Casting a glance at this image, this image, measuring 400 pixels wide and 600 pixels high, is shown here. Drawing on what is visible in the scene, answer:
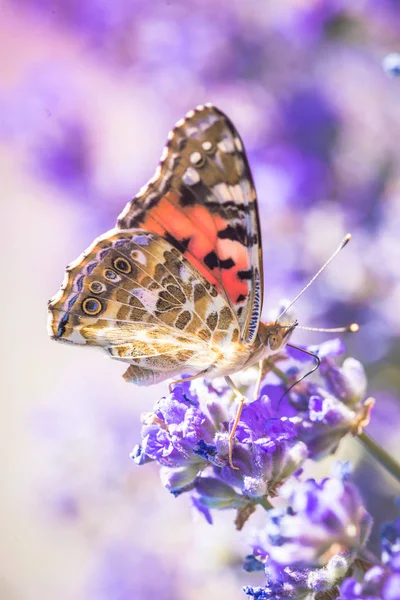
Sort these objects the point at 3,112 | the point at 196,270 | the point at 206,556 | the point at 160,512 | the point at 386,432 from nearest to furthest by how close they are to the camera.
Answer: the point at 196,270 → the point at 386,432 → the point at 206,556 → the point at 160,512 → the point at 3,112

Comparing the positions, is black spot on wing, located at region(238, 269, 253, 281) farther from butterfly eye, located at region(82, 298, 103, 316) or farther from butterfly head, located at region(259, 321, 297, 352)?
butterfly eye, located at region(82, 298, 103, 316)

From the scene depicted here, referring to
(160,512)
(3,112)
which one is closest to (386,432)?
(160,512)

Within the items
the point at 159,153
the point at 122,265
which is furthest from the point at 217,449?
the point at 159,153

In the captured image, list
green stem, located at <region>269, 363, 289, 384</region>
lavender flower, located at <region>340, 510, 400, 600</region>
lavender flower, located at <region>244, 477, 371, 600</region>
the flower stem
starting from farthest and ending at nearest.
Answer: green stem, located at <region>269, 363, 289, 384</region>, the flower stem, lavender flower, located at <region>244, 477, 371, 600</region>, lavender flower, located at <region>340, 510, 400, 600</region>

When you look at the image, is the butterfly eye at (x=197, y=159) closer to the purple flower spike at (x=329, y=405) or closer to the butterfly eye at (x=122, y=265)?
the butterfly eye at (x=122, y=265)

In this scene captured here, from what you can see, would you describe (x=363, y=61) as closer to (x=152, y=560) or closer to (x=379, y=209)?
(x=379, y=209)

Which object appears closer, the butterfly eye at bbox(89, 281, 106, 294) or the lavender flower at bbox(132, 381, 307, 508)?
the lavender flower at bbox(132, 381, 307, 508)

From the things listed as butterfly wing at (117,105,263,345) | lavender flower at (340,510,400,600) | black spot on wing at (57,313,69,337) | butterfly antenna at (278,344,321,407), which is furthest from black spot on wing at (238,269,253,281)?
lavender flower at (340,510,400,600)
